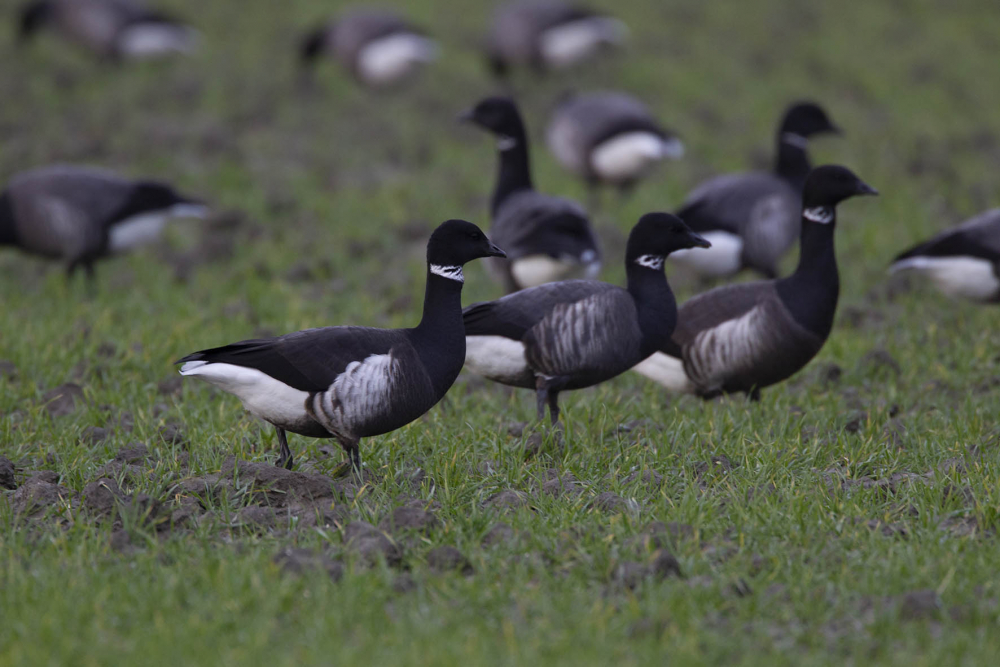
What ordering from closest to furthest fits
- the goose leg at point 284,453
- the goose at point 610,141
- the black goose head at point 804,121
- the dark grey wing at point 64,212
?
the goose leg at point 284,453 → the dark grey wing at point 64,212 → the black goose head at point 804,121 → the goose at point 610,141

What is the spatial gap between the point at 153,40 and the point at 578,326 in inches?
511

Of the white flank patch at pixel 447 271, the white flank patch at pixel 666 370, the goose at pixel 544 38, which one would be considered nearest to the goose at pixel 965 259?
the white flank patch at pixel 666 370

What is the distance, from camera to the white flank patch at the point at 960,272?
7984mm

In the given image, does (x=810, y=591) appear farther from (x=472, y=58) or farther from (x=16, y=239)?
(x=472, y=58)

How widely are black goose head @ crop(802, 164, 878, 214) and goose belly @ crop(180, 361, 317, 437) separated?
363 cm

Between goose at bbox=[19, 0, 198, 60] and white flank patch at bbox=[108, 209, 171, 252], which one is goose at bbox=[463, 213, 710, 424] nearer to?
white flank patch at bbox=[108, 209, 171, 252]

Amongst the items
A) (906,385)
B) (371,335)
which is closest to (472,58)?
(906,385)

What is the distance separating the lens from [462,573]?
4.50 metres

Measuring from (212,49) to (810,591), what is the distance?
54.5 feet

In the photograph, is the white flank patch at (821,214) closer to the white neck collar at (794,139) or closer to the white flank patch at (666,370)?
the white flank patch at (666,370)

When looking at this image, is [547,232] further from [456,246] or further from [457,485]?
[457,485]

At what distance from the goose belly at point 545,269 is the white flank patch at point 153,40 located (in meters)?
10.8

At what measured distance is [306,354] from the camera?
5.19 m

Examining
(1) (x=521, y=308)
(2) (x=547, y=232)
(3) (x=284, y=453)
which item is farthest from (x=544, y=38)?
(3) (x=284, y=453)
